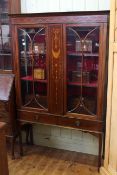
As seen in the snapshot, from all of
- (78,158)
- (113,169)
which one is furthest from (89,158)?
(113,169)

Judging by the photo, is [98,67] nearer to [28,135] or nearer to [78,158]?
[78,158]

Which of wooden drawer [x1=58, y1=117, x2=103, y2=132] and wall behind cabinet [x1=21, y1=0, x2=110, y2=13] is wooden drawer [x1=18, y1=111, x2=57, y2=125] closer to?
wooden drawer [x1=58, y1=117, x2=103, y2=132]

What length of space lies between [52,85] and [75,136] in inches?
33.4

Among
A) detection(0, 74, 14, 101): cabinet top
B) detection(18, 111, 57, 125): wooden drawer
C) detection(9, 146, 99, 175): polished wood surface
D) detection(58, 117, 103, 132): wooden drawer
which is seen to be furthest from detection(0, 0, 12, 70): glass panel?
detection(9, 146, 99, 175): polished wood surface

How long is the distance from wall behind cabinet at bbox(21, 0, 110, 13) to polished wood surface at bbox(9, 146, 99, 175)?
5.74 ft

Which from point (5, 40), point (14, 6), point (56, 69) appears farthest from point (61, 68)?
point (14, 6)

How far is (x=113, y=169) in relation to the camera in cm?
232

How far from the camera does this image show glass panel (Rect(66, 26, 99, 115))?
7.58 feet

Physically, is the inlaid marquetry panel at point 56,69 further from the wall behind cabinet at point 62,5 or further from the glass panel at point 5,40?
the glass panel at point 5,40

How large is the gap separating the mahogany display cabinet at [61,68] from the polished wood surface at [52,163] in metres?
0.38

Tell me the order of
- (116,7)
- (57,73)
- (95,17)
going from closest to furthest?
(116,7) < (95,17) < (57,73)

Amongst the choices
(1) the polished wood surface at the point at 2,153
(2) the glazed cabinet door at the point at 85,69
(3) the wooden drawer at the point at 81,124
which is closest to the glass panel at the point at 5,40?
(2) the glazed cabinet door at the point at 85,69

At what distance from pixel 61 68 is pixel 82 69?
22cm

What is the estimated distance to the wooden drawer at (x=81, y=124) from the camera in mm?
2438
